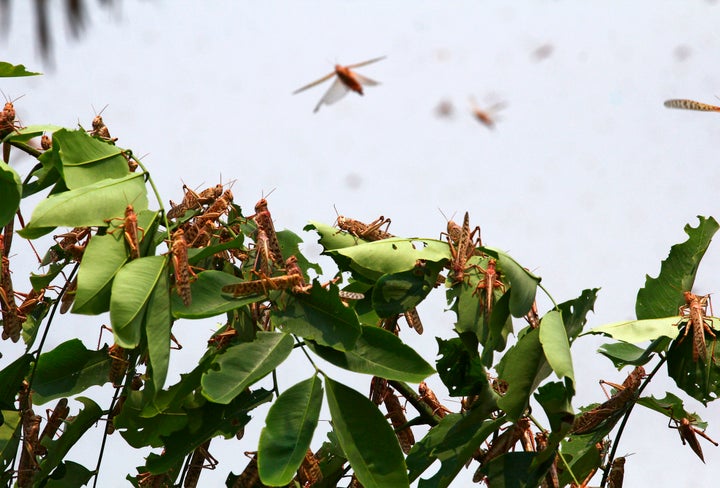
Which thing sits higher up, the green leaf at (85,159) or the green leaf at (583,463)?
the green leaf at (85,159)

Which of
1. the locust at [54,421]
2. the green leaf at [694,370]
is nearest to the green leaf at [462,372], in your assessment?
the green leaf at [694,370]

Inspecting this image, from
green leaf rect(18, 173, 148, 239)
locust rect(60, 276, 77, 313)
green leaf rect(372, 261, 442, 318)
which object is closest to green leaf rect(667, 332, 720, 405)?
green leaf rect(372, 261, 442, 318)

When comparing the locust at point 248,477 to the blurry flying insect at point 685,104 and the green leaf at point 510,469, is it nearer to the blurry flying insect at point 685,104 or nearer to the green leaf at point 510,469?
the green leaf at point 510,469

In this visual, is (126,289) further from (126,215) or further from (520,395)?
(520,395)

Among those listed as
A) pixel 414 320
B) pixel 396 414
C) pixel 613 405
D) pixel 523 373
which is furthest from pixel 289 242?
pixel 613 405

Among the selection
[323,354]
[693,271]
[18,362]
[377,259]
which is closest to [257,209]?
[377,259]

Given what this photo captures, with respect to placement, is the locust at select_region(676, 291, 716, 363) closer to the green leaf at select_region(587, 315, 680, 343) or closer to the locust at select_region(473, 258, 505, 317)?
the green leaf at select_region(587, 315, 680, 343)

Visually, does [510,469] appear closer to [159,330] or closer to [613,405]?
[613,405]
